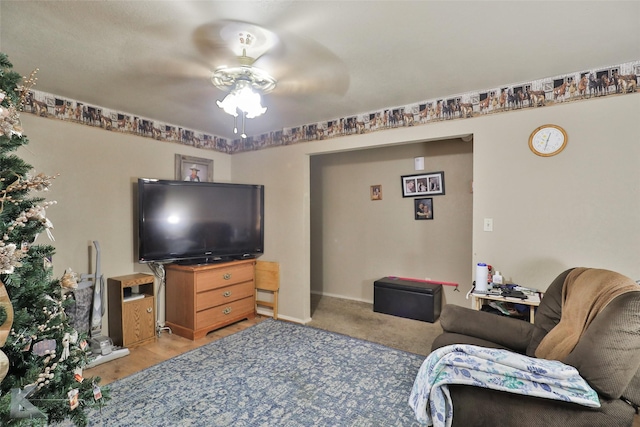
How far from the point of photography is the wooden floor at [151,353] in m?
2.58

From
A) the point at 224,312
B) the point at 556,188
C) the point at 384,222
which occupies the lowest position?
the point at 224,312

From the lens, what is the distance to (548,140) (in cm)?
246

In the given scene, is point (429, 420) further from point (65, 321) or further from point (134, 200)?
point (134, 200)

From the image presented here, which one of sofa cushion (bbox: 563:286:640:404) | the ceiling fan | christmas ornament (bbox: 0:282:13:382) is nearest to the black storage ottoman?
sofa cushion (bbox: 563:286:640:404)

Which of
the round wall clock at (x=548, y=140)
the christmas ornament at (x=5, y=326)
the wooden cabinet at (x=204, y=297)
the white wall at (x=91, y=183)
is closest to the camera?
the christmas ornament at (x=5, y=326)

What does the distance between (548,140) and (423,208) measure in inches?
73.0

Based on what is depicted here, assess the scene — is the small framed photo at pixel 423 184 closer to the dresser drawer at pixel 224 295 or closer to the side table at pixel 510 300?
the side table at pixel 510 300

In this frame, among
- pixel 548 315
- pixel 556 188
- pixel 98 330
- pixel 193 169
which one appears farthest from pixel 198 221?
pixel 556 188

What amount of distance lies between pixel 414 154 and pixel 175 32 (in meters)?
3.24

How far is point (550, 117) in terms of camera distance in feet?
8.03

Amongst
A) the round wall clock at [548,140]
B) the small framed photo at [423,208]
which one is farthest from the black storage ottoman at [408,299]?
the round wall clock at [548,140]

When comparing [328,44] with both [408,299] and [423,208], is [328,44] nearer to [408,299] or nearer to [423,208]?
[423,208]

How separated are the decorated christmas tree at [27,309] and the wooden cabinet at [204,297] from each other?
206cm

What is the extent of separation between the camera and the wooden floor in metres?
2.58
